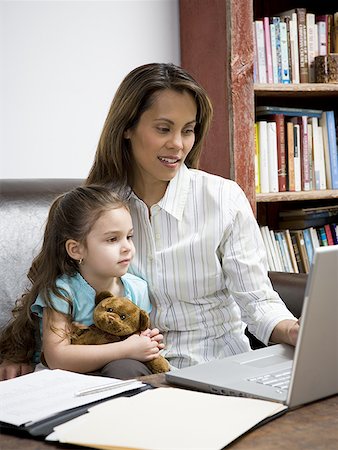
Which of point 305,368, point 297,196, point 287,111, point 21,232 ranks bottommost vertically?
point 305,368

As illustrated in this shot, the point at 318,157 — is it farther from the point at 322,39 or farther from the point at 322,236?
the point at 322,39

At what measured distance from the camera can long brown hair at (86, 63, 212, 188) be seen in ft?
6.20

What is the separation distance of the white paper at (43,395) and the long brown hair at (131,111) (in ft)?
2.63

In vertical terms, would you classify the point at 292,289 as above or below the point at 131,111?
below

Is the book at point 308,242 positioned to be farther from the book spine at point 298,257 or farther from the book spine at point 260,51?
the book spine at point 260,51

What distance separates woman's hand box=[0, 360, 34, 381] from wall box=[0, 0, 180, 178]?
2.63 ft

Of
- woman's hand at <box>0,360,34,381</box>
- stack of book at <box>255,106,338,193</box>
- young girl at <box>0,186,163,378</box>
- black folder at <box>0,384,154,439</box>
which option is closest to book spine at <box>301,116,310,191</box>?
stack of book at <box>255,106,338,193</box>

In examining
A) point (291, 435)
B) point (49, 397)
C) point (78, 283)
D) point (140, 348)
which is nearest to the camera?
point (291, 435)

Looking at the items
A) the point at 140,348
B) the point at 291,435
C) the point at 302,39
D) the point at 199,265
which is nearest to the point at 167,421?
the point at 291,435

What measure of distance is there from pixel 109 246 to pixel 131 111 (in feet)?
1.17

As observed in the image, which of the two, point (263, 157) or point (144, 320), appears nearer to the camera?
point (144, 320)

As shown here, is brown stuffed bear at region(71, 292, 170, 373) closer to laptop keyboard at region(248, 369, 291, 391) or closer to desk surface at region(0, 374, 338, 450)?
laptop keyboard at region(248, 369, 291, 391)

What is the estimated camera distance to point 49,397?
1139mm

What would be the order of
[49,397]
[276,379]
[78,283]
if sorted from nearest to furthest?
[49,397]
[276,379]
[78,283]
